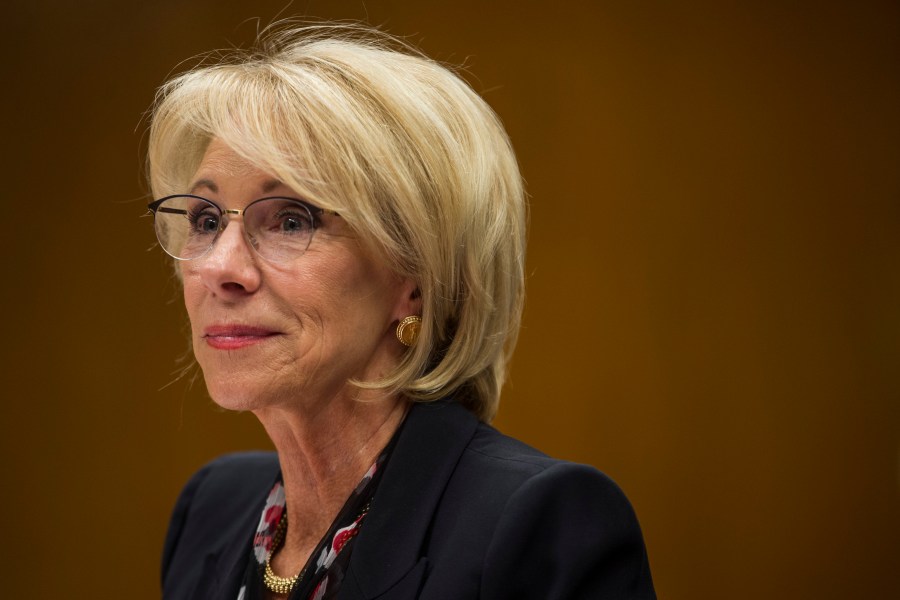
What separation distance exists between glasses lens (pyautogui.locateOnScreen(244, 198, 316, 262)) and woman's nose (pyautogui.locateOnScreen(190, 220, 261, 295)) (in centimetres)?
2

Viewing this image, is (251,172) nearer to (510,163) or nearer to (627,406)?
(510,163)

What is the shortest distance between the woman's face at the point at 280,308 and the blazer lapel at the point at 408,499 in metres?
0.15

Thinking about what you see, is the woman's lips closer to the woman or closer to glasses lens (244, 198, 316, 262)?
the woman

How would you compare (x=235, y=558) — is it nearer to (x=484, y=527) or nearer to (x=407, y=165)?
(x=484, y=527)

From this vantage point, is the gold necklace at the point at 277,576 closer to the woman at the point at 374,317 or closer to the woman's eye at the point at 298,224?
the woman at the point at 374,317

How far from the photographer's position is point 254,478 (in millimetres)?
2047

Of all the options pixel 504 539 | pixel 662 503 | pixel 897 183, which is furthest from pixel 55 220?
pixel 897 183

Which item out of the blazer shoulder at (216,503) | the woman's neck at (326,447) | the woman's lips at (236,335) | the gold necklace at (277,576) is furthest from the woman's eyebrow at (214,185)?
the blazer shoulder at (216,503)

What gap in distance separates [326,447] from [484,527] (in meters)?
0.35

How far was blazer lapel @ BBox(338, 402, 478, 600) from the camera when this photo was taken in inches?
56.5

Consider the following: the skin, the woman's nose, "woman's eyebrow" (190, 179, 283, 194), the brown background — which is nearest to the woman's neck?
the skin

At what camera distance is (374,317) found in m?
1.55

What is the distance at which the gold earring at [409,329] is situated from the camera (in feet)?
5.19

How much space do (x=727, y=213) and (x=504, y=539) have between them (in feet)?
5.53
